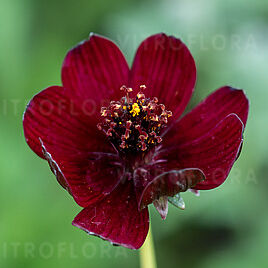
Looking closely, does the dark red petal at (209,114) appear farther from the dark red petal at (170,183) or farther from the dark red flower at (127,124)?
A: the dark red petal at (170,183)

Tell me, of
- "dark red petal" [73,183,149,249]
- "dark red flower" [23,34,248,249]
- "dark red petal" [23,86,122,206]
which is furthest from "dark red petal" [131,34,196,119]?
"dark red petal" [73,183,149,249]

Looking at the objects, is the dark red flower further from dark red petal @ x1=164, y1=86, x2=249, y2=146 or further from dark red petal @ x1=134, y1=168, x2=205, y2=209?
dark red petal @ x1=134, y1=168, x2=205, y2=209

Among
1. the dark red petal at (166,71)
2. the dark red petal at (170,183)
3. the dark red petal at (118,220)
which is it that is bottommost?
the dark red petal at (118,220)

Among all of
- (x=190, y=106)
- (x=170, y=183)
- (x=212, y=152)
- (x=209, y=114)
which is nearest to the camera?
A: (x=170, y=183)

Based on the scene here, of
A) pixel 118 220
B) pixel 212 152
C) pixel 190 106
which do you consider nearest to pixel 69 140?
pixel 118 220

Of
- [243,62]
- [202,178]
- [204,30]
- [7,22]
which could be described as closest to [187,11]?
[204,30]

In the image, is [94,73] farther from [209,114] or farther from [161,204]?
[161,204]

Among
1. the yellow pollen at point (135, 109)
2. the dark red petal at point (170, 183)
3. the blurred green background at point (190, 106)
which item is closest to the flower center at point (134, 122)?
the yellow pollen at point (135, 109)
